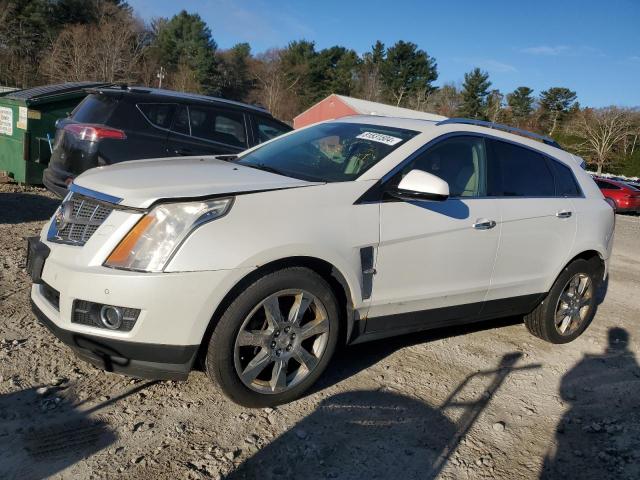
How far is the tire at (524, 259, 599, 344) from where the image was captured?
191 inches

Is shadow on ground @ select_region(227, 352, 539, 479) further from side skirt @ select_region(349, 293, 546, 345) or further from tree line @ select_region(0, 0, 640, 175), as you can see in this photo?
tree line @ select_region(0, 0, 640, 175)

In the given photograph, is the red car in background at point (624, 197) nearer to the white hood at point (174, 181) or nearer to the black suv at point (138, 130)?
the black suv at point (138, 130)

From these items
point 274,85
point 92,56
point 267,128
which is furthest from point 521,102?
point 267,128

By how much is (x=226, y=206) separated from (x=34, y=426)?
1.45 meters

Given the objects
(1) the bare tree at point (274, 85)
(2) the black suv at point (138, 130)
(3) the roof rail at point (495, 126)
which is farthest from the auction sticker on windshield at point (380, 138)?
(1) the bare tree at point (274, 85)

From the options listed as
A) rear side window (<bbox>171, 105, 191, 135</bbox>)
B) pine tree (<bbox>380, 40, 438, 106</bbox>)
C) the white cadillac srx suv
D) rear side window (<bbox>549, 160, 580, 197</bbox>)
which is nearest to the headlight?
the white cadillac srx suv

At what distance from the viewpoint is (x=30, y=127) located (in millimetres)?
8617

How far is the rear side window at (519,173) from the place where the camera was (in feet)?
14.2

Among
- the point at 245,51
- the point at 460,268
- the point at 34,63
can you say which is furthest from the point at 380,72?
the point at 460,268

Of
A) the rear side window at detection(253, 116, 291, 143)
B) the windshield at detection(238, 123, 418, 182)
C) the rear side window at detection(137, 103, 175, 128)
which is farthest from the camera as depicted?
the rear side window at detection(253, 116, 291, 143)

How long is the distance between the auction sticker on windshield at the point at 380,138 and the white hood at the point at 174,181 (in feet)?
2.64

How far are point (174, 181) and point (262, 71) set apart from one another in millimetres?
74212

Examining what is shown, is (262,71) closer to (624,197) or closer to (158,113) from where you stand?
(624,197)

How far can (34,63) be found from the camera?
160 ft
